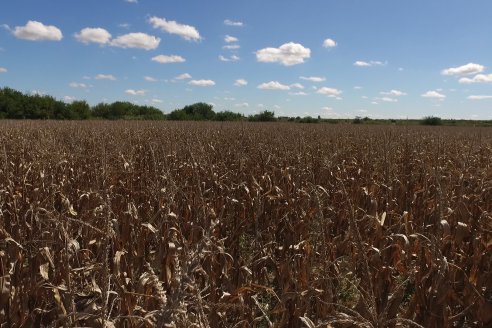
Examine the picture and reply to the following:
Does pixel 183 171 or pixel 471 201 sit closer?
pixel 471 201

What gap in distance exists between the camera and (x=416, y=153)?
30.5 feet

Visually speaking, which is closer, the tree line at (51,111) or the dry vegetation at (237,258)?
the dry vegetation at (237,258)

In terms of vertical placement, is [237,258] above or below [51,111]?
below

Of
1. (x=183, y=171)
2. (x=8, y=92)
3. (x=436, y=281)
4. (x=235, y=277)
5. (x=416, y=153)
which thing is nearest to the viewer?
(x=436, y=281)

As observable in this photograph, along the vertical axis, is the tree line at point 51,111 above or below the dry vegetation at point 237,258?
above

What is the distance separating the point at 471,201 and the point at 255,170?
3.38 m

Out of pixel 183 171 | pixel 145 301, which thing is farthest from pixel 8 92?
pixel 145 301

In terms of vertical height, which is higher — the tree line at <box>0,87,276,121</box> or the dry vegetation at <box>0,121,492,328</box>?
the tree line at <box>0,87,276,121</box>

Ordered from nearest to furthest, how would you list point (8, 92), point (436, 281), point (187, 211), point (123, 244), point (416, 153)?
point (436, 281) < point (123, 244) < point (187, 211) < point (416, 153) < point (8, 92)

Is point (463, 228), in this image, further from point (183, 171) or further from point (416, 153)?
point (416, 153)

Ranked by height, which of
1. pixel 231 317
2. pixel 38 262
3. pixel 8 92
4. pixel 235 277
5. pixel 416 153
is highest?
pixel 8 92

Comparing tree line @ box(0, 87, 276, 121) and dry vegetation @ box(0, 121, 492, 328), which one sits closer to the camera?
dry vegetation @ box(0, 121, 492, 328)

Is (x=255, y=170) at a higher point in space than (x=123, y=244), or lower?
higher

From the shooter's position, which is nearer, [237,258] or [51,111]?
[237,258]
